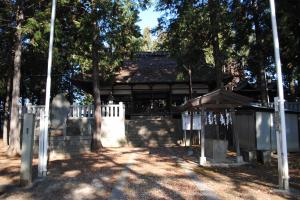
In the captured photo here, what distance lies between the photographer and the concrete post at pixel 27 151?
956cm

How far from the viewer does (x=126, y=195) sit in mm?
8211

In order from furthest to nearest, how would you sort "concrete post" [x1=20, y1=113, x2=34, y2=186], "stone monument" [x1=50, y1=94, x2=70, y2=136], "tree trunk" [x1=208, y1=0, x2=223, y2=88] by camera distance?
"tree trunk" [x1=208, y1=0, x2=223, y2=88]
"stone monument" [x1=50, y1=94, x2=70, y2=136]
"concrete post" [x1=20, y1=113, x2=34, y2=186]

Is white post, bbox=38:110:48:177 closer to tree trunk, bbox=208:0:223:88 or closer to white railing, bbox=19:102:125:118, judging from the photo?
white railing, bbox=19:102:125:118

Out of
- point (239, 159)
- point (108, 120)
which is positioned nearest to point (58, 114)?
point (108, 120)

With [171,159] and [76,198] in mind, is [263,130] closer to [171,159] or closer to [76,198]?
[171,159]

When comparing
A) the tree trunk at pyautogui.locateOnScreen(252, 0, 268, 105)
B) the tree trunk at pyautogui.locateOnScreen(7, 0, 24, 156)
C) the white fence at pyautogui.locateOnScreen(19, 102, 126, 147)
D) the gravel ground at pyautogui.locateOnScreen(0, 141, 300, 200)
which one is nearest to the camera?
the gravel ground at pyautogui.locateOnScreen(0, 141, 300, 200)

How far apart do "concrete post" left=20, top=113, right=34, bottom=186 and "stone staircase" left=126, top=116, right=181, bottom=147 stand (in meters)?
10.5

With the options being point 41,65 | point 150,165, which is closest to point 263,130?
point 150,165

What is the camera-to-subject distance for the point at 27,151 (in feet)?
32.3

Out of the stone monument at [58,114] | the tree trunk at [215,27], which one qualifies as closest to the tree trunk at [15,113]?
the stone monument at [58,114]

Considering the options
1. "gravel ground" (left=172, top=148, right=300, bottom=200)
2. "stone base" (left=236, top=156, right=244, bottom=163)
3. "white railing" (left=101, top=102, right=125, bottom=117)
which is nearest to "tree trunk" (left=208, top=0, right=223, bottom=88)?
"white railing" (left=101, top=102, right=125, bottom=117)

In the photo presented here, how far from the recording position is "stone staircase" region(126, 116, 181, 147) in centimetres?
2047

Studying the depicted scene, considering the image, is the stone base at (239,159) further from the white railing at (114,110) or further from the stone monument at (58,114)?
the white railing at (114,110)

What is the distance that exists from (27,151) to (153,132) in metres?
11.9
